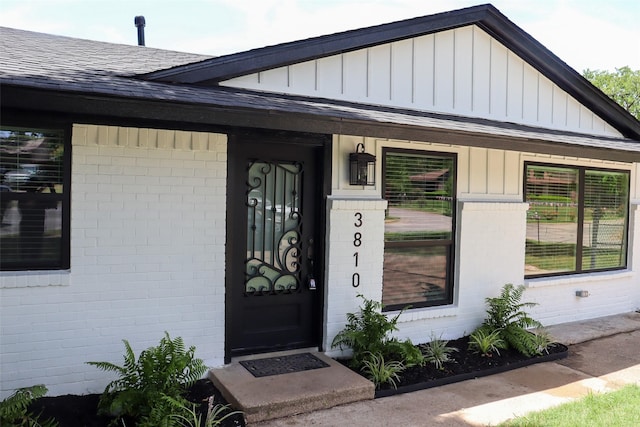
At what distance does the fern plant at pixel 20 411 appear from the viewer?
134 inches

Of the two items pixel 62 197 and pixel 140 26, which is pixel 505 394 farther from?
pixel 140 26

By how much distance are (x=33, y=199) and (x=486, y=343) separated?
455 centimetres

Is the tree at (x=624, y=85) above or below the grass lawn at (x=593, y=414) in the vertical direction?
above

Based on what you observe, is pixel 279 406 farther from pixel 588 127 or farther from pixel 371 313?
pixel 588 127

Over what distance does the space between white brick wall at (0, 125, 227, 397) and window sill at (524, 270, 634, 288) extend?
4.28 meters

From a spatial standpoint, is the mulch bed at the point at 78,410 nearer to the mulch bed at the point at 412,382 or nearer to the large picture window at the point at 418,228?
the mulch bed at the point at 412,382

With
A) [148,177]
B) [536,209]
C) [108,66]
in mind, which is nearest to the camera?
→ [148,177]

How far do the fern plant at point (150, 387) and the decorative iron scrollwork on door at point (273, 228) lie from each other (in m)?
1.31

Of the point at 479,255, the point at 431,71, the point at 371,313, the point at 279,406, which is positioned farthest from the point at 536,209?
the point at 279,406

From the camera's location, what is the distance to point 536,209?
23.6ft

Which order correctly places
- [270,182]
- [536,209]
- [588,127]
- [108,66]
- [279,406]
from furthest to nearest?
[588,127], [536,209], [270,182], [108,66], [279,406]

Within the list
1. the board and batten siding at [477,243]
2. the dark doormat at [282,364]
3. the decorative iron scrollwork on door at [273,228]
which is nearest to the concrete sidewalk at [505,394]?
the dark doormat at [282,364]

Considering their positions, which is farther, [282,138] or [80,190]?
[282,138]

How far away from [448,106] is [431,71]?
0.47 meters
